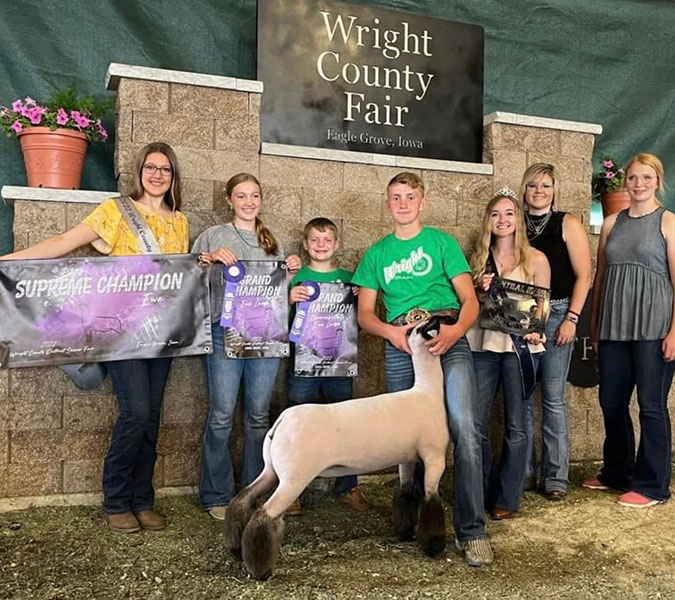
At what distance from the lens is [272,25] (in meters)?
3.68

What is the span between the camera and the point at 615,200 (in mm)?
4395

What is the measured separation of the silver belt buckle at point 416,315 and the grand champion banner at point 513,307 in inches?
20.9

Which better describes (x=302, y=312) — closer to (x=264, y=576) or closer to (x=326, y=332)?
(x=326, y=332)

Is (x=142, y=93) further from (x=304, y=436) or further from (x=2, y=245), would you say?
(x=304, y=436)

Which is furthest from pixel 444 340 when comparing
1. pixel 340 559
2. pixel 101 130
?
pixel 101 130

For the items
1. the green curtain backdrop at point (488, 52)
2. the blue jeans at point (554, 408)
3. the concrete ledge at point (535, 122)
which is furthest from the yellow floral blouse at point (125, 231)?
the concrete ledge at point (535, 122)

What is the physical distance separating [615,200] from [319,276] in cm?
226

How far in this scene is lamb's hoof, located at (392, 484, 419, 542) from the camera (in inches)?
108

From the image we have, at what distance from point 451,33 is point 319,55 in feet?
2.79

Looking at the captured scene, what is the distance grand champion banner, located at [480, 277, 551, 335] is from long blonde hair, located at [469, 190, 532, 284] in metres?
0.08

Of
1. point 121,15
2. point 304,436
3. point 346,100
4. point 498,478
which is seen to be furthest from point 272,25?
point 498,478

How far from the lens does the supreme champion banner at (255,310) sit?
299 centimetres

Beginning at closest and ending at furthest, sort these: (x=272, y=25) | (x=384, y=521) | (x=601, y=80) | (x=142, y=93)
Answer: (x=384, y=521)
(x=142, y=93)
(x=272, y=25)
(x=601, y=80)

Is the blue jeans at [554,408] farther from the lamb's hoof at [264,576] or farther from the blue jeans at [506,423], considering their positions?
the lamb's hoof at [264,576]
